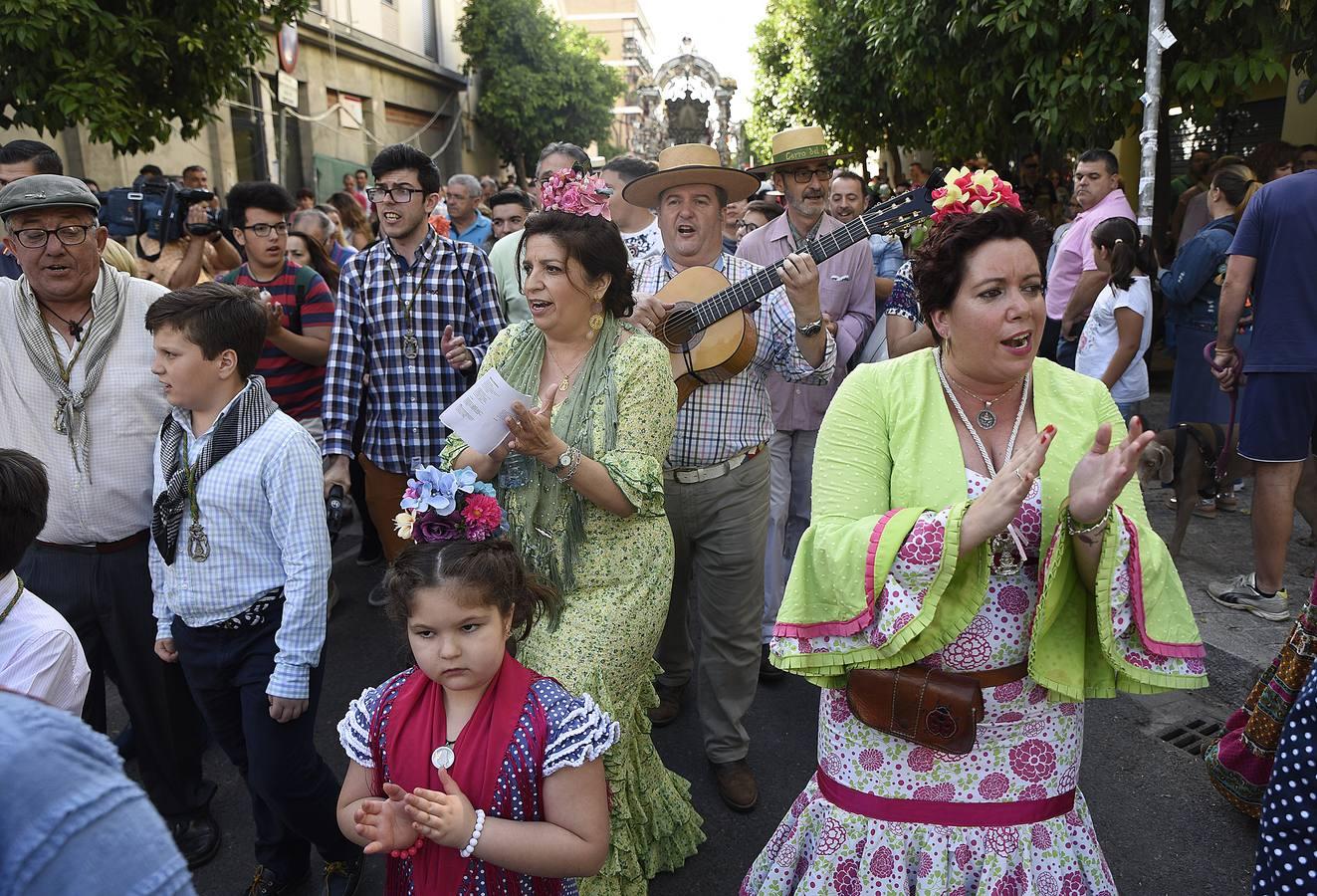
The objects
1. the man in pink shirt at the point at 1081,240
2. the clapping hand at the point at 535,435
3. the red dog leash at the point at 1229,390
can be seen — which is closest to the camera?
the clapping hand at the point at 535,435

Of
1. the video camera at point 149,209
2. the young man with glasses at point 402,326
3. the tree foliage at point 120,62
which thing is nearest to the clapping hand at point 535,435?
the young man with glasses at point 402,326

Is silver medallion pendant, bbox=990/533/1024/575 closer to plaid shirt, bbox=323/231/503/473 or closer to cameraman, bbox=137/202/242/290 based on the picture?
plaid shirt, bbox=323/231/503/473

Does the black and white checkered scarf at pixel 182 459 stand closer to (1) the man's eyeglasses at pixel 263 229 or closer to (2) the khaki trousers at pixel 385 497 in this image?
(2) the khaki trousers at pixel 385 497

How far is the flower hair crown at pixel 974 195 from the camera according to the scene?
2.15 m

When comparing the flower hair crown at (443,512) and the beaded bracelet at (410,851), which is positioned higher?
the flower hair crown at (443,512)

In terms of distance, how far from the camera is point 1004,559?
2045mm

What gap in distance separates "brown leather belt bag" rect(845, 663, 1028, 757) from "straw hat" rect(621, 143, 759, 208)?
218 cm

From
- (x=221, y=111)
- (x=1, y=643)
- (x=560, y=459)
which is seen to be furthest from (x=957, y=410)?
(x=221, y=111)

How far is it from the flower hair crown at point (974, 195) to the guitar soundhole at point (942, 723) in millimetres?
1077

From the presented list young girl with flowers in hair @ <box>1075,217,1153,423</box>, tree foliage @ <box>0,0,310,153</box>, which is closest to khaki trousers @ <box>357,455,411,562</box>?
young girl with flowers in hair @ <box>1075,217,1153,423</box>

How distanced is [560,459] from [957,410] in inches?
38.3

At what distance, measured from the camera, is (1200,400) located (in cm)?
596

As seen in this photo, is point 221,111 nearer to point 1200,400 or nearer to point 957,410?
point 1200,400

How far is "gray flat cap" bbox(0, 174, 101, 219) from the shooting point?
9.56 ft
